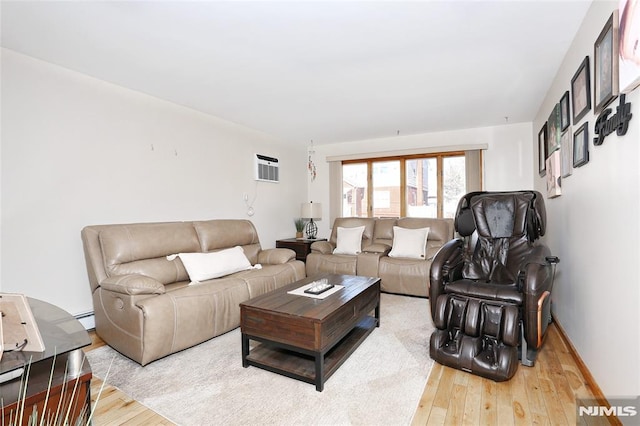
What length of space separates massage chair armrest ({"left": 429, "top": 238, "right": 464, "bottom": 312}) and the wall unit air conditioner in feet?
10.1

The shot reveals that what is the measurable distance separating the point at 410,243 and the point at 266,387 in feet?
9.28

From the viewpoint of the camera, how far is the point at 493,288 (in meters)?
2.20

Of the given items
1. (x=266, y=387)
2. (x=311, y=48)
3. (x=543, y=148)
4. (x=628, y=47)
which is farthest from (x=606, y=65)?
(x=266, y=387)

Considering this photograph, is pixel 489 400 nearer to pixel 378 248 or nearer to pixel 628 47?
pixel 628 47

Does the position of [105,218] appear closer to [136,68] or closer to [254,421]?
[136,68]

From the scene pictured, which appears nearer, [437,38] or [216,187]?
[437,38]

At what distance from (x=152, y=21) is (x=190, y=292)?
6.32 ft

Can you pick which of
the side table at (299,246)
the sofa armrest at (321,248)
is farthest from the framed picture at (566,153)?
the side table at (299,246)

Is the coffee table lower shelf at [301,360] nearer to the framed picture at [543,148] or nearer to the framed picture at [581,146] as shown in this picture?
the framed picture at [581,146]

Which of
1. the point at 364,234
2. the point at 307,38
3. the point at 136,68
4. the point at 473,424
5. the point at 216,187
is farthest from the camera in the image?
the point at 364,234

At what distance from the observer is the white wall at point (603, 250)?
Answer: 4.69 ft

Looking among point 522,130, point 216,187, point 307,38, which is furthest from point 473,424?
point 522,130

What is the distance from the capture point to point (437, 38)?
2250 millimetres

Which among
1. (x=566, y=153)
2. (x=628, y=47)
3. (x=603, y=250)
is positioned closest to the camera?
(x=628, y=47)
